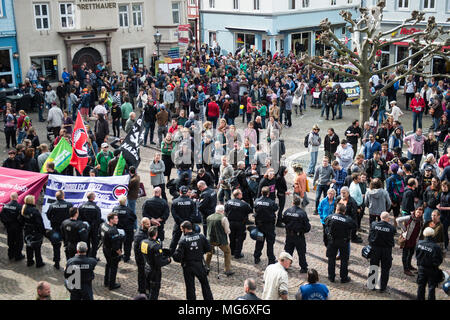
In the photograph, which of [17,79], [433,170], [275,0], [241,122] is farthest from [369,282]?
[275,0]

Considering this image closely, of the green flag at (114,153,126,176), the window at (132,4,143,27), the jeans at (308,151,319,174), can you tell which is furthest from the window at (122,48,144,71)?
the green flag at (114,153,126,176)

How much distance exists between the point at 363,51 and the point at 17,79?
63.6 feet

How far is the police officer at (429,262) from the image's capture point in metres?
9.89

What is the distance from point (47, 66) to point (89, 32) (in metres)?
2.95

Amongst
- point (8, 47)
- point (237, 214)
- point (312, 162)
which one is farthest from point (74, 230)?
point (8, 47)

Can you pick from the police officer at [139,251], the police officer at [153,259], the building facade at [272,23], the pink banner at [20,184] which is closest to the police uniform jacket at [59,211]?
the pink banner at [20,184]

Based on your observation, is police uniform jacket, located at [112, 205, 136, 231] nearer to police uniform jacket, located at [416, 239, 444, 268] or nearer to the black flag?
the black flag

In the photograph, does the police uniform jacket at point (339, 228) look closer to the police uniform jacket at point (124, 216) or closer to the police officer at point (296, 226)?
the police officer at point (296, 226)

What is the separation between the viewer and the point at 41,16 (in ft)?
99.7

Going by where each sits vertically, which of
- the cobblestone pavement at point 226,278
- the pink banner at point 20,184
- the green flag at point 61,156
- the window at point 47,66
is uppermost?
the window at point 47,66

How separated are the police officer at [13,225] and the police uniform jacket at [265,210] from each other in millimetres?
4962

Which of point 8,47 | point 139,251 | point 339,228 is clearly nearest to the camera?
point 139,251

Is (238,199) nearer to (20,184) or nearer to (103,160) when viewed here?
(103,160)

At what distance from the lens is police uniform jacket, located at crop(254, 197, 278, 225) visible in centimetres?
1159
